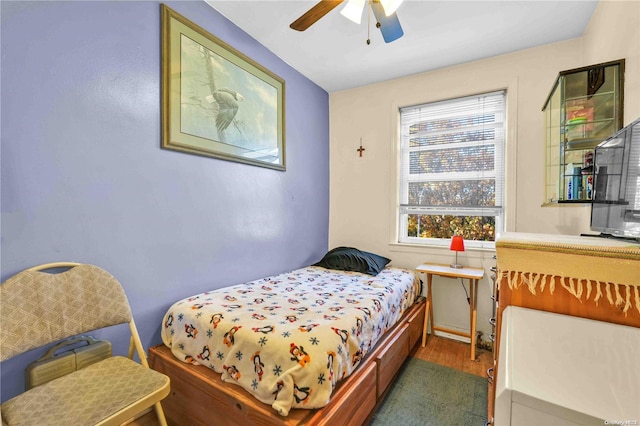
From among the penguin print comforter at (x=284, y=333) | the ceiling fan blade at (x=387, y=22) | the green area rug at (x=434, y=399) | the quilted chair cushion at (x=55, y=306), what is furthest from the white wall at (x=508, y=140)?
the quilted chair cushion at (x=55, y=306)

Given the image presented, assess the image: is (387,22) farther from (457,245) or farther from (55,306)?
(55,306)

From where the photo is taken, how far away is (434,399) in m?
1.80

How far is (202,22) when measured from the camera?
77.9 inches

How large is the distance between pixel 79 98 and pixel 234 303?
1.39 metres

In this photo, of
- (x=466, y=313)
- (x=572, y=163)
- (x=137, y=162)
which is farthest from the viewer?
(x=466, y=313)

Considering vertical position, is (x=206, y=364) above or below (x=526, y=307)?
below

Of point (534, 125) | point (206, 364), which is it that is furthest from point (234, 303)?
point (534, 125)

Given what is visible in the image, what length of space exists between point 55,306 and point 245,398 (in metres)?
0.98

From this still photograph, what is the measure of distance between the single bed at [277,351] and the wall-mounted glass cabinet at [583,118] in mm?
1389

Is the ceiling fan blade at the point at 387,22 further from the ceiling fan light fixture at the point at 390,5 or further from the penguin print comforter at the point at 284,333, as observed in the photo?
the penguin print comforter at the point at 284,333

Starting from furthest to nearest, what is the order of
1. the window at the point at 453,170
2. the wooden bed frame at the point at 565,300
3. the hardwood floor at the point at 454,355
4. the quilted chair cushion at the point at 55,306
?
the window at the point at 453,170 → the hardwood floor at the point at 454,355 → the quilted chair cushion at the point at 55,306 → the wooden bed frame at the point at 565,300

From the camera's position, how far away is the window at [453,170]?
2.67 meters

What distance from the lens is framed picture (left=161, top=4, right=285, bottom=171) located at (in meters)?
1.78

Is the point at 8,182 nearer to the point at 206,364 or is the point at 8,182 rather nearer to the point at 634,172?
the point at 206,364
